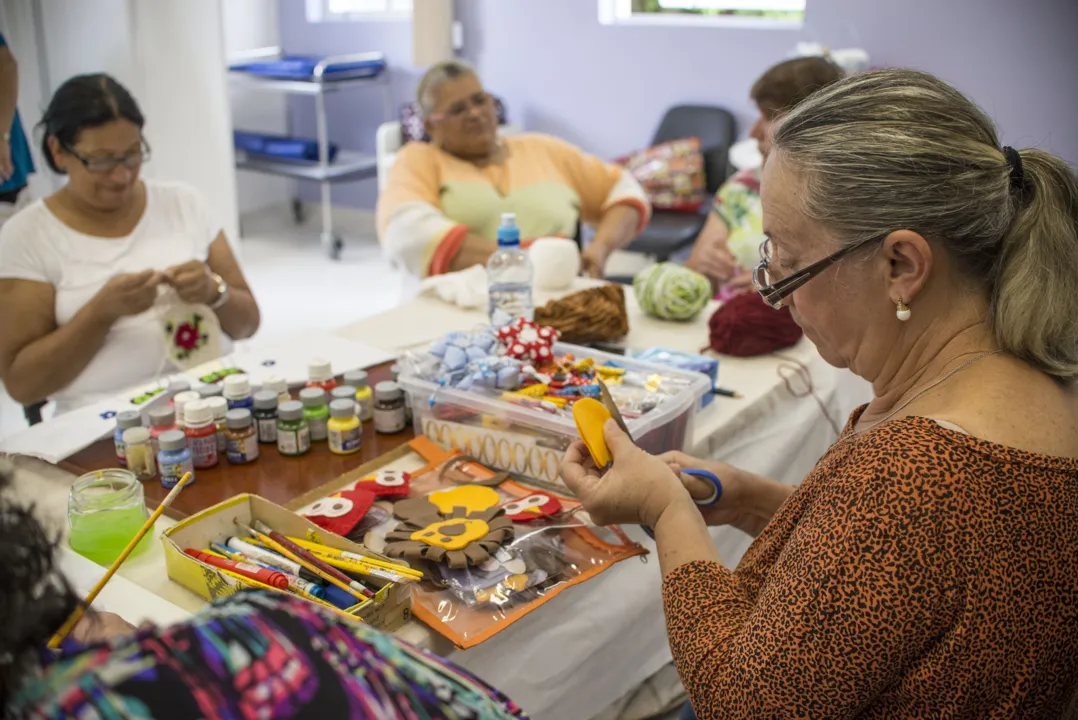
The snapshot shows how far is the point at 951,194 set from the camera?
3.31 ft

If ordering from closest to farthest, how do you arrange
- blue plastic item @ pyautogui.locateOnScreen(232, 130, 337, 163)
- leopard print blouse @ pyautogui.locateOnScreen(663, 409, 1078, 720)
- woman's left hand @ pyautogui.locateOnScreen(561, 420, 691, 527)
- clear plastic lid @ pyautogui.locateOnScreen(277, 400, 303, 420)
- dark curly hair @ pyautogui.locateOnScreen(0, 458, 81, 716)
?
1. dark curly hair @ pyautogui.locateOnScreen(0, 458, 81, 716)
2. leopard print blouse @ pyautogui.locateOnScreen(663, 409, 1078, 720)
3. woman's left hand @ pyautogui.locateOnScreen(561, 420, 691, 527)
4. clear plastic lid @ pyautogui.locateOnScreen(277, 400, 303, 420)
5. blue plastic item @ pyautogui.locateOnScreen(232, 130, 337, 163)

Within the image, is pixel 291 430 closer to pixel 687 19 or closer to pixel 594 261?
pixel 594 261

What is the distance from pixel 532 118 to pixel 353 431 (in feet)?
13.9

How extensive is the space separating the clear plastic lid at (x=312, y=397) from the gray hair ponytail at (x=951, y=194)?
0.91m

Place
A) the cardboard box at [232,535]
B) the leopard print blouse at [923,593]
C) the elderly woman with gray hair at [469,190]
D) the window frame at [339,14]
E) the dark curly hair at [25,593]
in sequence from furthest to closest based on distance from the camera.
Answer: the window frame at [339,14], the elderly woman with gray hair at [469,190], the cardboard box at [232,535], the leopard print blouse at [923,593], the dark curly hair at [25,593]

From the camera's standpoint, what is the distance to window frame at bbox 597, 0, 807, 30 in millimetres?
4750

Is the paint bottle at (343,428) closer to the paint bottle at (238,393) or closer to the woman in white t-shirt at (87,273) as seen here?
the paint bottle at (238,393)

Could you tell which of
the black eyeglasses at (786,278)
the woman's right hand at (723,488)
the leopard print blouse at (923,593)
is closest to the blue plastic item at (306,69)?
the woman's right hand at (723,488)

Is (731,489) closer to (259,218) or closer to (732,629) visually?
(732,629)

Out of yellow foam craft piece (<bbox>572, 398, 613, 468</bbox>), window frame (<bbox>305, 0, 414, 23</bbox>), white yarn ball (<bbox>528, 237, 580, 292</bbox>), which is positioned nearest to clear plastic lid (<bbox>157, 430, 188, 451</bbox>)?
yellow foam craft piece (<bbox>572, 398, 613, 468</bbox>)

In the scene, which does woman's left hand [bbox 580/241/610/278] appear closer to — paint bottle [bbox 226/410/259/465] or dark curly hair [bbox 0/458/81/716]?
paint bottle [bbox 226/410/259/465]

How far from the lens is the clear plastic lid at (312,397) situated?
165 centimetres

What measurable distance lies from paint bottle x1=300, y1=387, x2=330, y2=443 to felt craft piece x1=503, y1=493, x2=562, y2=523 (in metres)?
0.39

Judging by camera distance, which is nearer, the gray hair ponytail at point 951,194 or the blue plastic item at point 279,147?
the gray hair ponytail at point 951,194
